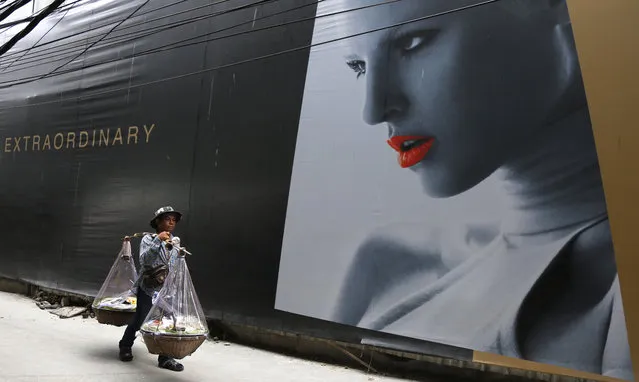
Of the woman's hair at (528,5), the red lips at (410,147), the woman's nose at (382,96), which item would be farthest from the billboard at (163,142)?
the woman's hair at (528,5)

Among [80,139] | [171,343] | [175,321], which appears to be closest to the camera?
[171,343]

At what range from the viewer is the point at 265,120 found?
21.4ft

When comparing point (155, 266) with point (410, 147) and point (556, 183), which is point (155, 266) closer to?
point (410, 147)

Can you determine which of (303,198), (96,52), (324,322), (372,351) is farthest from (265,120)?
(96,52)

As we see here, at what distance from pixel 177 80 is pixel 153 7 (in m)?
1.57

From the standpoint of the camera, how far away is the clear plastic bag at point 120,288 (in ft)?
18.0

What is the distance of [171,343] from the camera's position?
4.32 metres

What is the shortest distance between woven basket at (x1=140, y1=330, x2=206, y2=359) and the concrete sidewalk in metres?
0.54

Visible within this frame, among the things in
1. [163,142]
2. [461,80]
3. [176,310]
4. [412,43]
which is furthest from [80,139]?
[461,80]

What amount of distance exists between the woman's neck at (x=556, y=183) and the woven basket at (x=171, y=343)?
3.02 meters

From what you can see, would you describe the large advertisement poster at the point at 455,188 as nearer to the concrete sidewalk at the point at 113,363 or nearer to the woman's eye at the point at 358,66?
the woman's eye at the point at 358,66

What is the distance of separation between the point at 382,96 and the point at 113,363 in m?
4.04

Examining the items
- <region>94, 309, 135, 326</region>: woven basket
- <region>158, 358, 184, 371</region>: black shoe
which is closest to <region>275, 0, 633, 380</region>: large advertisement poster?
<region>158, 358, 184, 371</region>: black shoe

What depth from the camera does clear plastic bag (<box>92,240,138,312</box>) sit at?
18.0 ft
